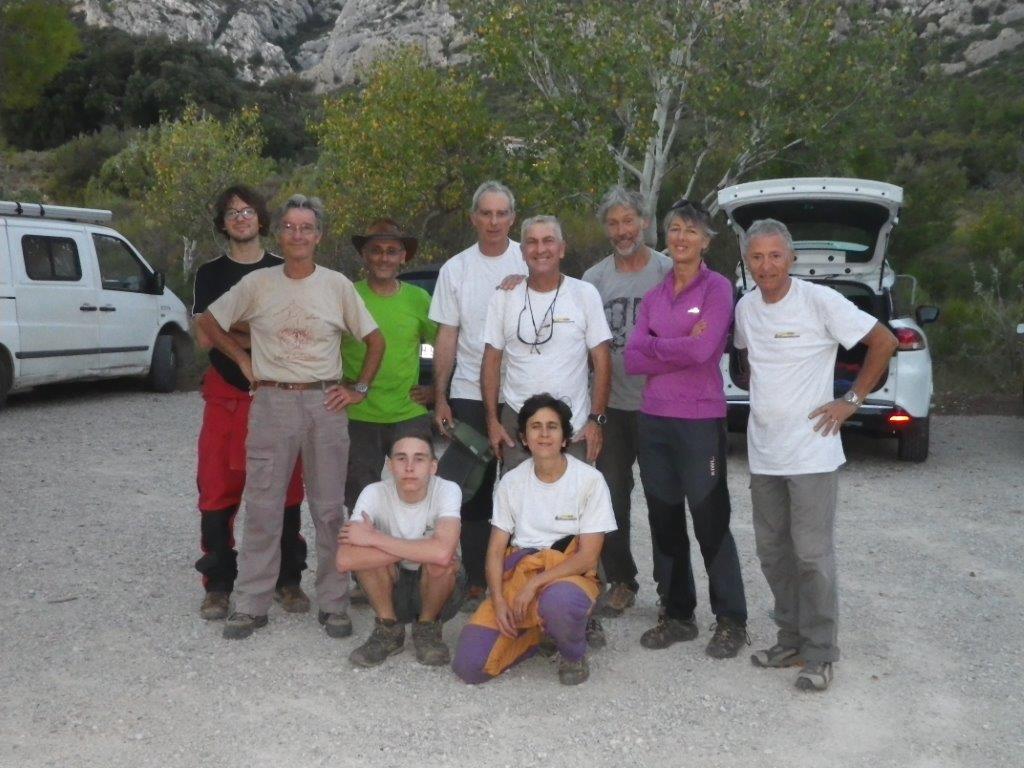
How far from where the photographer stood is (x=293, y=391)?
17.0 feet

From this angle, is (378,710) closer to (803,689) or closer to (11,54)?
(803,689)

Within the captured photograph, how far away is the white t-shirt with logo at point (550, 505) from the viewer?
191 inches

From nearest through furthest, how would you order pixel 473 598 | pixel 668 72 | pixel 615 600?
pixel 615 600, pixel 473 598, pixel 668 72

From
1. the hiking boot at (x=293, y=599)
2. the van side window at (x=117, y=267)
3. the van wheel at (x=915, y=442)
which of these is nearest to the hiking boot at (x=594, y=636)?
the hiking boot at (x=293, y=599)

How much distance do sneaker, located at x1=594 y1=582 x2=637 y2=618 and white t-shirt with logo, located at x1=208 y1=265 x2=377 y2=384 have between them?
5.38 ft

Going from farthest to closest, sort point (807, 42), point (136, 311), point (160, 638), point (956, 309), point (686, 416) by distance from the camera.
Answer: point (807, 42)
point (956, 309)
point (136, 311)
point (160, 638)
point (686, 416)

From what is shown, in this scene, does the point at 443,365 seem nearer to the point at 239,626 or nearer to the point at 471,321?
the point at 471,321

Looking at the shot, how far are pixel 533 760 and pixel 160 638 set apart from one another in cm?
201

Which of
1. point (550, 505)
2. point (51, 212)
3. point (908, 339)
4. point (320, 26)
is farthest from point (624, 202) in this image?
point (320, 26)

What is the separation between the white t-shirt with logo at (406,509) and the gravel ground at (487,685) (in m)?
0.53

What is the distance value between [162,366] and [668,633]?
10.0 metres

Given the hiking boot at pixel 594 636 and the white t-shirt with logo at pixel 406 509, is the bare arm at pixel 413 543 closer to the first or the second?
the white t-shirt with logo at pixel 406 509

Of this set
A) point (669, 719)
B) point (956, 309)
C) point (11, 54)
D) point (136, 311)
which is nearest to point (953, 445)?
point (956, 309)

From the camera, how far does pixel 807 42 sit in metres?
16.2
